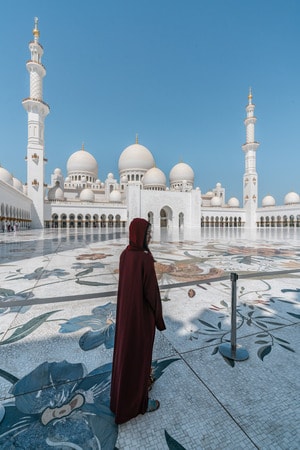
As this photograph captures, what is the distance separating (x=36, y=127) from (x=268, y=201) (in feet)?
112

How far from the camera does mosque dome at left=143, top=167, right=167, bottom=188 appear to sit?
1208 inches

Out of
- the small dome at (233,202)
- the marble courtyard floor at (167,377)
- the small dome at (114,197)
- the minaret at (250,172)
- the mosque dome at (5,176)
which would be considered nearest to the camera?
the marble courtyard floor at (167,377)

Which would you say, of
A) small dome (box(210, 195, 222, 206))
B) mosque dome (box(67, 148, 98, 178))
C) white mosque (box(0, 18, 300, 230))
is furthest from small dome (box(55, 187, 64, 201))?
small dome (box(210, 195, 222, 206))

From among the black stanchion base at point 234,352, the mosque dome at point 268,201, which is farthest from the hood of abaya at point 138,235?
the mosque dome at point 268,201

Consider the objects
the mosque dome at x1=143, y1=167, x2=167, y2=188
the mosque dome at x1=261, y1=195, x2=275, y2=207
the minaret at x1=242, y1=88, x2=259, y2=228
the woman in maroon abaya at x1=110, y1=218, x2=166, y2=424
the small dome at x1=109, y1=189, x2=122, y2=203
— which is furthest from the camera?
the mosque dome at x1=261, y1=195, x2=275, y2=207

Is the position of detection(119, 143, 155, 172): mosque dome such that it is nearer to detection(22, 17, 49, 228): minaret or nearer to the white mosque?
the white mosque

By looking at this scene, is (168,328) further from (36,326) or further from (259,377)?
(36,326)

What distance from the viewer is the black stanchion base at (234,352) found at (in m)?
1.53

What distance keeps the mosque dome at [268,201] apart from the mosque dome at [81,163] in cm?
2834

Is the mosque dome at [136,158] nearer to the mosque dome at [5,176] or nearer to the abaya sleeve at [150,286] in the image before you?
the mosque dome at [5,176]

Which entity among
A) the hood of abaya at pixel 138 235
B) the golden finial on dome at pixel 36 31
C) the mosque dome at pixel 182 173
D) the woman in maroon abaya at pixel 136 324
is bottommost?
the woman in maroon abaya at pixel 136 324

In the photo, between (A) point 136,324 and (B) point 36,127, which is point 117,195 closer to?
(B) point 36,127

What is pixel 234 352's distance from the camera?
5.12 feet

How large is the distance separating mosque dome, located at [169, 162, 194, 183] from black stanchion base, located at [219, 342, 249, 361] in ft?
118
